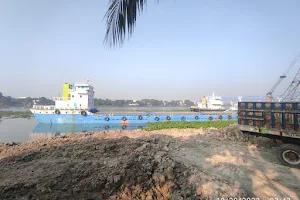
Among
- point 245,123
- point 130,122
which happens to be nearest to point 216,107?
point 130,122

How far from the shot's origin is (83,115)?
26328 millimetres

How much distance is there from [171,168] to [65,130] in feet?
72.6

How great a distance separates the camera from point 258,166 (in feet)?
17.9

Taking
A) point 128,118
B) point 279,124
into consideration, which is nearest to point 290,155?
point 279,124

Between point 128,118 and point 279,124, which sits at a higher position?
point 279,124

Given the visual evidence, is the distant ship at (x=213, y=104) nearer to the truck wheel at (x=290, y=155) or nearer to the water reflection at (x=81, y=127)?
the water reflection at (x=81, y=127)

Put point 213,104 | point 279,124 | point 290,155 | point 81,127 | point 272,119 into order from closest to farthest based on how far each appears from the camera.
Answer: point 290,155 → point 279,124 → point 272,119 → point 81,127 → point 213,104

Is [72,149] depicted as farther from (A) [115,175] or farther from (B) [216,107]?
(B) [216,107]

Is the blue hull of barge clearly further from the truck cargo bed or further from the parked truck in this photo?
the parked truck

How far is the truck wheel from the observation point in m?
5.52

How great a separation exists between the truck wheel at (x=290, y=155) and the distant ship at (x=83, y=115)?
19.9 meters

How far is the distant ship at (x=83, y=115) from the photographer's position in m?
26.1

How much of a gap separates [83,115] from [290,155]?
78.9ft

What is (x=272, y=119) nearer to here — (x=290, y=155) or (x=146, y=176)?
(x=290, y=155)
